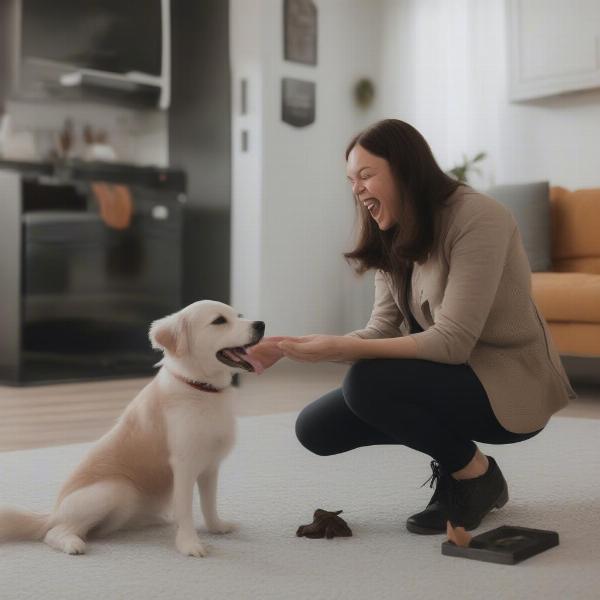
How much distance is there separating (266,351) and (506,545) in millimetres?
597

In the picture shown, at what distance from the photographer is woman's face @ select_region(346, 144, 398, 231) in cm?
188

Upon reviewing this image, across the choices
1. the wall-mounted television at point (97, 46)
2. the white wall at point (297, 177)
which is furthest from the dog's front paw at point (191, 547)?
the wall-mounted television at point (97, 46)

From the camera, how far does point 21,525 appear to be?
1.81 metres

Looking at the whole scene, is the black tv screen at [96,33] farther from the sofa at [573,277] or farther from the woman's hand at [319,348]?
the woman's hand at [319,348]

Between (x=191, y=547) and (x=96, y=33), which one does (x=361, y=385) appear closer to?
(x=191, y=547)

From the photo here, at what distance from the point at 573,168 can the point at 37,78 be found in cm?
277

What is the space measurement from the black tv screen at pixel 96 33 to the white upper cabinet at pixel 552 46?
190cm

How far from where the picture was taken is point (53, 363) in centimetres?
452

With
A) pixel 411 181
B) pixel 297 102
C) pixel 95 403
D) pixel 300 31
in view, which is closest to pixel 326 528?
pixel 411 181

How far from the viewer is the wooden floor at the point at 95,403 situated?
10.3 feet

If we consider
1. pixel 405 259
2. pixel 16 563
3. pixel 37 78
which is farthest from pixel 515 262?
pixel 37 78

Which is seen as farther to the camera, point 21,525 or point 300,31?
point 300,31

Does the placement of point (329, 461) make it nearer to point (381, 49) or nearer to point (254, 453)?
point (254, 453)

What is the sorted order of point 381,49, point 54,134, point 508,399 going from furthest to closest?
1. point 381,49
2. point 54,134
3. point 508,399
